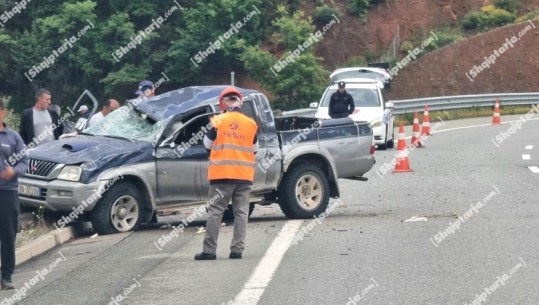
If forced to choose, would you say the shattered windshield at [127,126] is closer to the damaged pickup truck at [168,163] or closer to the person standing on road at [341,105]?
the damaged pickup truck at [168,163]

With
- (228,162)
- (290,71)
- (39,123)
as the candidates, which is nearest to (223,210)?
(228,162)

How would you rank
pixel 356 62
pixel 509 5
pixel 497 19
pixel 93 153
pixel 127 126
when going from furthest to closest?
1. pixel 509 5
2. pixel 497 19
3. pixel 356 62
4. pixel 127 126
5. pixel 93 153

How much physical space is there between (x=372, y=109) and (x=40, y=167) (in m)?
15.5

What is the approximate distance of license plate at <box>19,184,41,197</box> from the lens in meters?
13.1

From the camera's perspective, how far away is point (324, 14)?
169 ft

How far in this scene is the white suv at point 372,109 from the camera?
26.8 metres

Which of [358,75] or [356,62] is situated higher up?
[356,62]

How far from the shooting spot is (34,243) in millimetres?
12102

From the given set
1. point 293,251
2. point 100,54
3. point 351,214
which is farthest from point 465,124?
point 293,251

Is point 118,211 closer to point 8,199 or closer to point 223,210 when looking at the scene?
point 223,210

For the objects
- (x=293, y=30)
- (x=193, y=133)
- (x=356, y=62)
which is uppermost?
(x=293, y=30)

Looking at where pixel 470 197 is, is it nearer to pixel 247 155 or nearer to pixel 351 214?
pixel 351 214

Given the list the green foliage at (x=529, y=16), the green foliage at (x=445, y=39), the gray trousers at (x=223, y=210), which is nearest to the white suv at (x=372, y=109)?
the gray trousers at (x=223, y=210)

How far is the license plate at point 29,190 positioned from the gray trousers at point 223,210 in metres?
2.84
